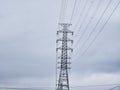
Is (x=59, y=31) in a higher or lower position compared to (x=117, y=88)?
higher

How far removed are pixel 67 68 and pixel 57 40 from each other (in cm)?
416

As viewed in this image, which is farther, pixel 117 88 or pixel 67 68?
pixel 117 88

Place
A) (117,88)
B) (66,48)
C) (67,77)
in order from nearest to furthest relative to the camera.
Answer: (67,77)
(66,48)
(117,88)

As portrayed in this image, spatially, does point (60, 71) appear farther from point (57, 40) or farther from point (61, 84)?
point (57, 40)

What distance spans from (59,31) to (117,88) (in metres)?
18.9

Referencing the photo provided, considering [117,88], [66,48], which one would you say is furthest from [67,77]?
[117,88]

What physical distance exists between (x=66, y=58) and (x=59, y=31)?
12.3 feet

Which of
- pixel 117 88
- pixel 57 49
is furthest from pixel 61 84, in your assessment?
pixel 117 88

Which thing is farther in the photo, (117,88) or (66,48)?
(117,88)

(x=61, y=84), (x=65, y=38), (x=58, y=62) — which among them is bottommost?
(x=61, y=84)

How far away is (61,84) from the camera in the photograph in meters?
42.3

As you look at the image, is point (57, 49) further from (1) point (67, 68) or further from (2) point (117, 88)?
(2) point (117, 88)

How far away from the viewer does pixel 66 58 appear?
44.2 meters

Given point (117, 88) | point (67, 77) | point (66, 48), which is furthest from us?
point (117, 88)
